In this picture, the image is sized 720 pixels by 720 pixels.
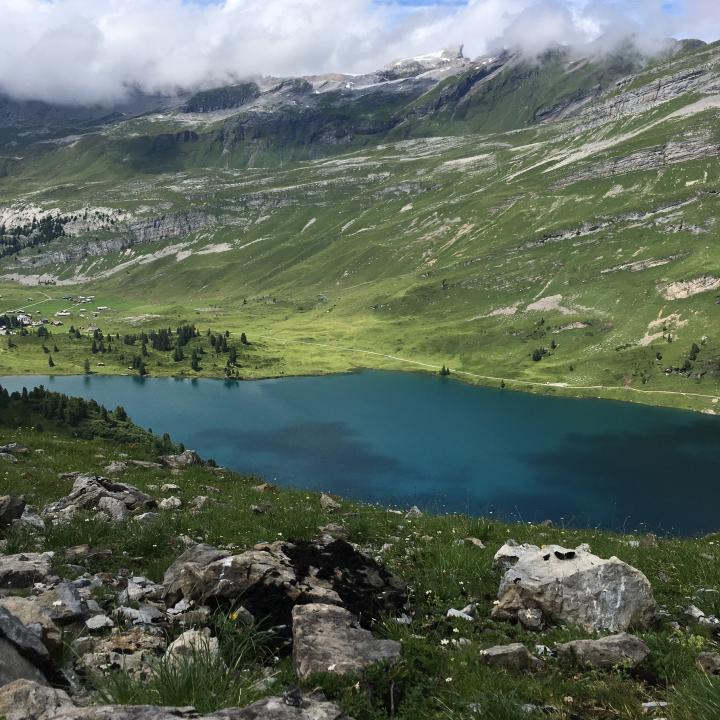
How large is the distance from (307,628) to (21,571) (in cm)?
692

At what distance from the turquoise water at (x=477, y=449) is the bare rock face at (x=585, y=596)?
74.8 meters

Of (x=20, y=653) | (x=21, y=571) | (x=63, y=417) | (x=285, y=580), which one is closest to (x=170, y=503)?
(x=21, y=571)

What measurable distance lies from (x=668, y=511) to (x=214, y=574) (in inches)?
4463

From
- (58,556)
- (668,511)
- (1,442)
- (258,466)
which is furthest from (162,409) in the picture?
(58,556)

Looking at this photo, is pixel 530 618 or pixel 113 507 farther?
pixel 113 507

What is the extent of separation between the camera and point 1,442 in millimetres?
33062

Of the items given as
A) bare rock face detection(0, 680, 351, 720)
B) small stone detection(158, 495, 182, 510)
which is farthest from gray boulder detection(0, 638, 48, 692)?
small stone detection(158, 495, 182, 510)

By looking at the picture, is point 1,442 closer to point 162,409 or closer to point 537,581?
point 537,581

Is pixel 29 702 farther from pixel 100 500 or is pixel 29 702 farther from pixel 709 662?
pixel 100 500

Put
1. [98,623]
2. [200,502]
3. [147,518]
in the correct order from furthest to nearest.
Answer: [200,502], [147,518], [98,623]

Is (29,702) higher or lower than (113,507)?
higher

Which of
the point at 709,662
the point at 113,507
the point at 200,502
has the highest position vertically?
Answer: the point at 709,662

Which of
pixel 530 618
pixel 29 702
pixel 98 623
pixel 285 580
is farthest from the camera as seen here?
pixel 530 618

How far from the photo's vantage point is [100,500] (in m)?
19.7
